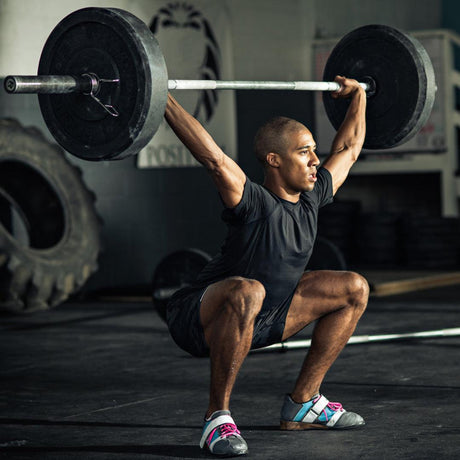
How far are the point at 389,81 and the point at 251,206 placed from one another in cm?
95

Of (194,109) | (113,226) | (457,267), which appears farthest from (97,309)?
(457,267)

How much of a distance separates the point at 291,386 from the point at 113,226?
13.6ft

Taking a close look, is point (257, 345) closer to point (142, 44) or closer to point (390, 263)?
point (142, 44)

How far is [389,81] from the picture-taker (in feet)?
11.4

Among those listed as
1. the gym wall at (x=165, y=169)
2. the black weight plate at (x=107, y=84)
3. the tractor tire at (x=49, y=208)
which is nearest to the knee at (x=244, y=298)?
the black weight plate at (x=107, y=84)

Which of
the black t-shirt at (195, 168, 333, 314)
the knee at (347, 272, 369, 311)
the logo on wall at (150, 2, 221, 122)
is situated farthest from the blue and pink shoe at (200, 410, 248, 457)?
the logo on wall at (150, 2, 221, 122)

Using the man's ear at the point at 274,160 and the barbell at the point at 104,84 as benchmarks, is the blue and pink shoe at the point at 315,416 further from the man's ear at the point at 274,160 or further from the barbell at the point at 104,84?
the barbell at the point at 104,84

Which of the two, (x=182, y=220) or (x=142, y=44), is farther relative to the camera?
(x=182, y=220)

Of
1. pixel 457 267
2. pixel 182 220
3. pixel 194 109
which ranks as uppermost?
pixel 194 109

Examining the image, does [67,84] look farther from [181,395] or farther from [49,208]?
[49,208]

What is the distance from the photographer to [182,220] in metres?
8.20

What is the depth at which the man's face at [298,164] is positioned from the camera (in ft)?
9.45

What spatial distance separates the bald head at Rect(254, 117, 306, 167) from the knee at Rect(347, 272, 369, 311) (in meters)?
0.41

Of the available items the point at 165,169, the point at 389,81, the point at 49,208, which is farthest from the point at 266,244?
Result: the point at 165,169
